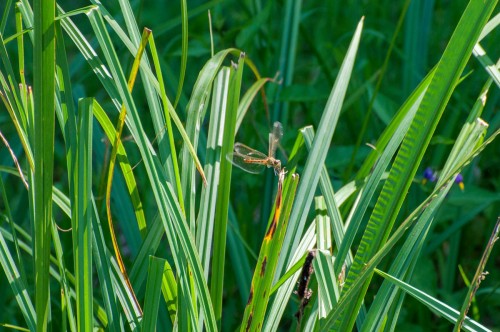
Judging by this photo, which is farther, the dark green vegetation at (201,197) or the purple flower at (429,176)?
the purple flower at (429,176)

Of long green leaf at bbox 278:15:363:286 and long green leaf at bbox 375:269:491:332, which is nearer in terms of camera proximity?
long green leaf at bbox 375:269:491:332

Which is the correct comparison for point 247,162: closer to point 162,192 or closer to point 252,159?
point 252,159

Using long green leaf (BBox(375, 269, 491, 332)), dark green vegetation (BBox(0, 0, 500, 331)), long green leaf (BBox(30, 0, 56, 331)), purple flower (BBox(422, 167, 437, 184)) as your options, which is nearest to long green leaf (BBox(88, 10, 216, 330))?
dark green vegetation (BBox(0, 0, 500, 331))

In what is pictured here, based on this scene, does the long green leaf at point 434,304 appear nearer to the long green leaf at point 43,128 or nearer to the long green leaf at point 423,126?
the long green leaf at point 423,126

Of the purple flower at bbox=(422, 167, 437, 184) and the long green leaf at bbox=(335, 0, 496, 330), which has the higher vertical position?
the long green leaf at bbox=(335, 0, 496, 330)

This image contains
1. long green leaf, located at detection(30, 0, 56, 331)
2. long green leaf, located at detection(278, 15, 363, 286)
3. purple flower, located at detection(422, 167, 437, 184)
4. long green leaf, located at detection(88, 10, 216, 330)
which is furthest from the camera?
purple flower, located at detection(422, 167, 437, 184)

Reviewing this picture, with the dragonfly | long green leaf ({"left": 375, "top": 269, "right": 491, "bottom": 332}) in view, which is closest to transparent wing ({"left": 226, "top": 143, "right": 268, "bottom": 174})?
the dragonfly

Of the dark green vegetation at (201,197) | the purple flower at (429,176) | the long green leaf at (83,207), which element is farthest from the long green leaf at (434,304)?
the purple flower at (429,176)

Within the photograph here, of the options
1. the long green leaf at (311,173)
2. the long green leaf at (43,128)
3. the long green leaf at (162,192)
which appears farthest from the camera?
the long green leaf at (311,173)

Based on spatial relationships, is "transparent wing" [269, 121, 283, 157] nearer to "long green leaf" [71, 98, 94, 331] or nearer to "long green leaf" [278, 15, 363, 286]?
"long green leaf" [278, 15, 363, 286]

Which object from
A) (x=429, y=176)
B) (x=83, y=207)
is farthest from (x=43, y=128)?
(x=429, y=176)

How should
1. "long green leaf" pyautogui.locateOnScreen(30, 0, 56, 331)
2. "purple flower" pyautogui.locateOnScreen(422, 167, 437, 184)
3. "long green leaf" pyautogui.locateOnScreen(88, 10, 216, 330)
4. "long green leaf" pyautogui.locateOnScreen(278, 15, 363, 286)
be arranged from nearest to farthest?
"long green leaf" pyautogui.locateOnScreen(30, 0, 56, 331) < "long green leaf" pyautogui.locateOnScreen(88, 10, 216, 330) < "long green leaf" pyautogui.locateOnScreen(278, 15, 363, 286) < "purple flower" pyautogui.locateOnScreen(422, 167, 437, 184)
